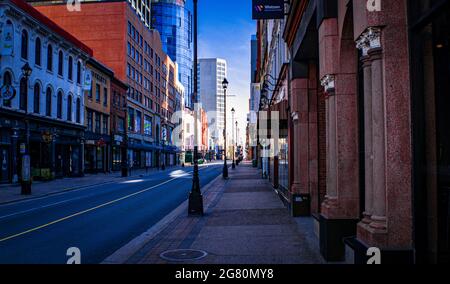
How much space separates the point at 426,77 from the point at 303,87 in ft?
25.6

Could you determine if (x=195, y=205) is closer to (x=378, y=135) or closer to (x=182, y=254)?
(x=182, y=254)

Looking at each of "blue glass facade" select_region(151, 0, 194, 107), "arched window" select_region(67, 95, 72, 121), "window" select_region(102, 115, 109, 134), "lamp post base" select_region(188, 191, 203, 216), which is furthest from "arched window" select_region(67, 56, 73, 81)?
"blue glass facade" select_region(151, 0, 194, 107)

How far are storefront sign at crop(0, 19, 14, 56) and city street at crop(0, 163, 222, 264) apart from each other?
14662 millimetres

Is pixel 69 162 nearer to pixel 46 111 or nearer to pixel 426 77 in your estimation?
pixel 46 111

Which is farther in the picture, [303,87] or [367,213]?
[303,87]

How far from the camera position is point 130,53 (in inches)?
2665

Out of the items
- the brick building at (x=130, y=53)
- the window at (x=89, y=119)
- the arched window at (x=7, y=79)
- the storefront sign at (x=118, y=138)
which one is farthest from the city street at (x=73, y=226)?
the brick building at (x=130, y=53)

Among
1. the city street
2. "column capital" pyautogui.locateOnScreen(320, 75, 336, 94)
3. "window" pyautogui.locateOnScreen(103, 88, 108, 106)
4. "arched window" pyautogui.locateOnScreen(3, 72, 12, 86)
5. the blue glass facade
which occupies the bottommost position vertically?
the city street

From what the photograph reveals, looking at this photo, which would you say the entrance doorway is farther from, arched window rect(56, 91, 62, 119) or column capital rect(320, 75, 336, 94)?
arched window rect(56, 91, 62, 119)

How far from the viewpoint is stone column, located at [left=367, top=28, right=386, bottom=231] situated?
5824mm

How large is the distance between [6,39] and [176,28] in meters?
111

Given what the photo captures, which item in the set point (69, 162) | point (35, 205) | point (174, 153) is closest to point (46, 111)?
point (69, 162)

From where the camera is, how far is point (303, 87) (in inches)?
522

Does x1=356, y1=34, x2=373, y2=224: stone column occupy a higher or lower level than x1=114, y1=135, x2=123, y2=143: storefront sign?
lower
